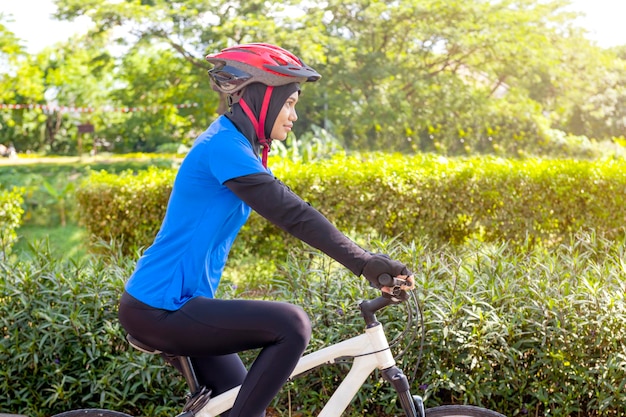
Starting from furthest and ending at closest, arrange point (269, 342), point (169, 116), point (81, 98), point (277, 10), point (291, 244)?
point (81, 98)
point (169, 116)
point (277, 10)
point (291, 244)
point (269, 342)

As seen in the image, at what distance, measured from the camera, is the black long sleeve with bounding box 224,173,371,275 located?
227 cm

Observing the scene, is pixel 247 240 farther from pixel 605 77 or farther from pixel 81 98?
pixel 81 98

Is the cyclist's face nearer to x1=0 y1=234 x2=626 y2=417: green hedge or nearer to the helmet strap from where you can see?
the helmet strap

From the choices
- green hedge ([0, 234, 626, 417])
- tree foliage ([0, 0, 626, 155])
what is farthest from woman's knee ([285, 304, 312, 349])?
tree foliage ([0, 0, 626, 155])

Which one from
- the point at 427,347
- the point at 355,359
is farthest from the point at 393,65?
the point at 355,359

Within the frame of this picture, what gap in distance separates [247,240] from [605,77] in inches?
751

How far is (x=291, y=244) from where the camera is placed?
24.3ft

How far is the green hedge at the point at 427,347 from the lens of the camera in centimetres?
382

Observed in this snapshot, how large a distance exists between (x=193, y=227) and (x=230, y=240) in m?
0.17

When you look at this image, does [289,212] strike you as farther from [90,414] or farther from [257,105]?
[90,414]

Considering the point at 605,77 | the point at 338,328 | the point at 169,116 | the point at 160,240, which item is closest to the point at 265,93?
the point at 160,240

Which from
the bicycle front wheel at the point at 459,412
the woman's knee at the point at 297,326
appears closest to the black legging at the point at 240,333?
the woman's knee at the point at 297,326

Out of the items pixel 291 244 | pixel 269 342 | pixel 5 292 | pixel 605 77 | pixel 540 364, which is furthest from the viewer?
pixel 605 77

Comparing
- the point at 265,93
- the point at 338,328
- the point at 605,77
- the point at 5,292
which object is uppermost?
the point at 265,93
